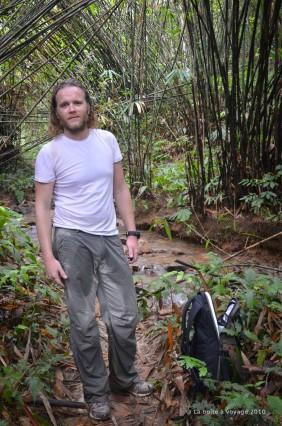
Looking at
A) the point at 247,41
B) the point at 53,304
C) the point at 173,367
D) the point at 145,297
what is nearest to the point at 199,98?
the point at 247,41

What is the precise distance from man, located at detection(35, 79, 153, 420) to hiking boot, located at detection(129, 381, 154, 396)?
0.17 metres

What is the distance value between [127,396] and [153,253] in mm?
2486

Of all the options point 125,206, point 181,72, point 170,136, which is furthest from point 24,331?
point 170,136

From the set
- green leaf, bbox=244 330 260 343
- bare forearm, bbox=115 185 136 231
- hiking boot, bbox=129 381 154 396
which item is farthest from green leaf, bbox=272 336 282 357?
bare forearm, bbox=115 185 136 231

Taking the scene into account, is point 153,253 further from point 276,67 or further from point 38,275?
point 276,67

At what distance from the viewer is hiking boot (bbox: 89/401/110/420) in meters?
2.18

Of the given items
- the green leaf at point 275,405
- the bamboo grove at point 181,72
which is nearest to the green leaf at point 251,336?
the green leaf at point 275,405

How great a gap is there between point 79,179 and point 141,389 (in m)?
1.14

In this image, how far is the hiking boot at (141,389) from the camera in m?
2.37

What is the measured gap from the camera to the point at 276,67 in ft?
12.5

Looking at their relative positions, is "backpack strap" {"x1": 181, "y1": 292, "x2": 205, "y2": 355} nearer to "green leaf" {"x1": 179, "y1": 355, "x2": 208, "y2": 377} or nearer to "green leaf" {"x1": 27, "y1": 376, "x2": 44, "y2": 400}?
"green leaf" {"x1": 179, "y1": 355, "x2": 208, "y2": 377}

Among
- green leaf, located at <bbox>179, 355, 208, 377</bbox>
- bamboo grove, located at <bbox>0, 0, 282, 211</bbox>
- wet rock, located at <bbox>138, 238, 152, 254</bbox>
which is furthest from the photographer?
wet rock, located at <bbox>138, 238, 152, 254</bbox>

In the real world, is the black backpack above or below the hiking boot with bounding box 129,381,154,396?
above

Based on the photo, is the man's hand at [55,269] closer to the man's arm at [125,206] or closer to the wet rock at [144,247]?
the man's arm at [125,206]
